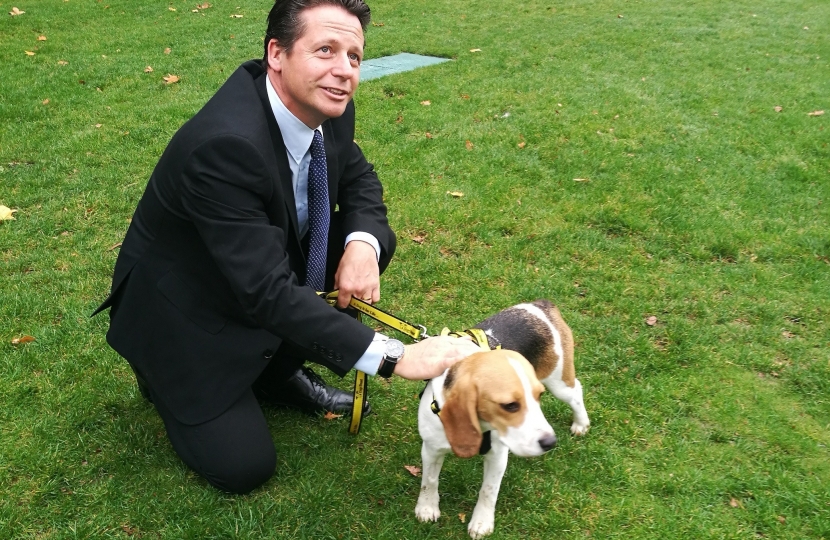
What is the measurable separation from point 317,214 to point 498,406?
1.39 m

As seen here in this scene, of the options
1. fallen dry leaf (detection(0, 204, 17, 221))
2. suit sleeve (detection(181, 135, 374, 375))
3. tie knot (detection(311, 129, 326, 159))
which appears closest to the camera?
suit sleeve (detection(181, 135, 374, 375))

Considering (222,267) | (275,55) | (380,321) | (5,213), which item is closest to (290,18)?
(275,55)

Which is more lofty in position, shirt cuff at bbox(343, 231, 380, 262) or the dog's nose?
shirt cuff at bbox(343, 231, 380, 262)

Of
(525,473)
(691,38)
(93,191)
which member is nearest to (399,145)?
(93,191)

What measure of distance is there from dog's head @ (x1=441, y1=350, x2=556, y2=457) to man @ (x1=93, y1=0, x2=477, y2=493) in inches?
7.2

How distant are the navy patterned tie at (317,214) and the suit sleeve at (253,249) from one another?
449 mm

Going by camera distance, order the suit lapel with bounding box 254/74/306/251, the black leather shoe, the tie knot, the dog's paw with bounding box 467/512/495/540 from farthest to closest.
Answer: the black leather shoe
the tie knot
the dog's paw with bounding box 467/512/495/540
the suit lapel with bounding box 254/74/306/251

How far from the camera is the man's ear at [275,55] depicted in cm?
276

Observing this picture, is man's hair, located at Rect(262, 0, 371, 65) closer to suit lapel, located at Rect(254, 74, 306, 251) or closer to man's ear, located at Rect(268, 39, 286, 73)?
man's ear, located at Rect(268, 39, 286, 73)

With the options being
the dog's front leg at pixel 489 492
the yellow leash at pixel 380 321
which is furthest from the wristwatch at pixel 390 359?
the dog's front leg at pixel 489 492

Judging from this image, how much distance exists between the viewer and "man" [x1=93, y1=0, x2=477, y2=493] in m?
2.62

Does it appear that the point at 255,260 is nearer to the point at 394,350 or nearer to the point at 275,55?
the point at 394,350

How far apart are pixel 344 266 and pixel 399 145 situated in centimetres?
362

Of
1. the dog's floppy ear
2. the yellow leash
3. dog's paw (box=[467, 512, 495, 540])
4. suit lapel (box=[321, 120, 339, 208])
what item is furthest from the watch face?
suit lapel (box=[321, 120, 339, 208])
